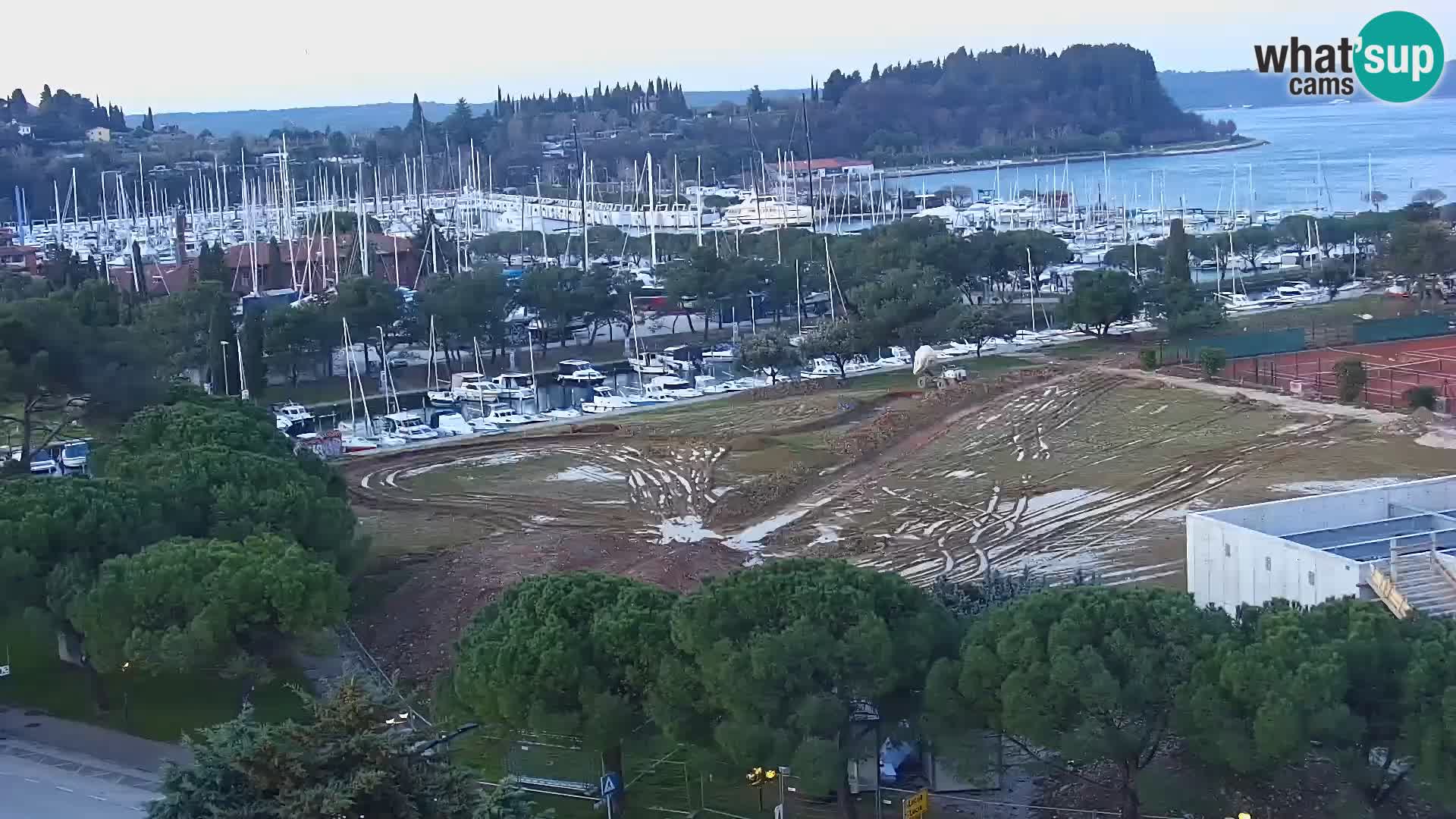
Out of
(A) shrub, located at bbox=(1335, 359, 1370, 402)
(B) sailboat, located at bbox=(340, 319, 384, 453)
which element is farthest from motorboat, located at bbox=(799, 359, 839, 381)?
(A) shrub, located at bbox=(1335, 359, 1370, 402)

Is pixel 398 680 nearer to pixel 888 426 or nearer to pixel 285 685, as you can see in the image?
pixel 285 685

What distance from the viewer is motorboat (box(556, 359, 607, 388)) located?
28844 millimetres

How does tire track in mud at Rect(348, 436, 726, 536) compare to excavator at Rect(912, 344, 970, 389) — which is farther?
excavator at Rect(912, 344, 970, 389)

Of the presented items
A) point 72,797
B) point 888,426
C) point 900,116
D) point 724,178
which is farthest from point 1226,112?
point 72,797

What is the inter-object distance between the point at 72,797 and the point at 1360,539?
9.20 meters

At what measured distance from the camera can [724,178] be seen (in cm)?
7969

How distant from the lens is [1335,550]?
40.1 ft

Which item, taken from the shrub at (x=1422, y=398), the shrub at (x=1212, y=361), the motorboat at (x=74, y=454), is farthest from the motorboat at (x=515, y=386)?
the shrub at (x=1422, y=398)

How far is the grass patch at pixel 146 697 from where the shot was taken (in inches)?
476

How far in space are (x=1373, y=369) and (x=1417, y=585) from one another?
14.3 metres

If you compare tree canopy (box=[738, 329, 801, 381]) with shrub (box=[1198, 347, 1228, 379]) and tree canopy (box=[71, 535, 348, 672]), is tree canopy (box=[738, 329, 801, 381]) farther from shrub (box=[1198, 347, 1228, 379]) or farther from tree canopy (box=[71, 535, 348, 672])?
tree canopy (box=[71, 535, 348, 672])

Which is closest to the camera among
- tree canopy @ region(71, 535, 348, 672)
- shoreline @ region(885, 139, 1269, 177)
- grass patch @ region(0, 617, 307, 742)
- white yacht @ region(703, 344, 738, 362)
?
tree canopy @ region(71, 535, 348, 672)

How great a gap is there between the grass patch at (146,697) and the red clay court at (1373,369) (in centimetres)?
1521

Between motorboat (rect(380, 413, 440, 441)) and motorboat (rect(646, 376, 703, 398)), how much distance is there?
12.6ft
